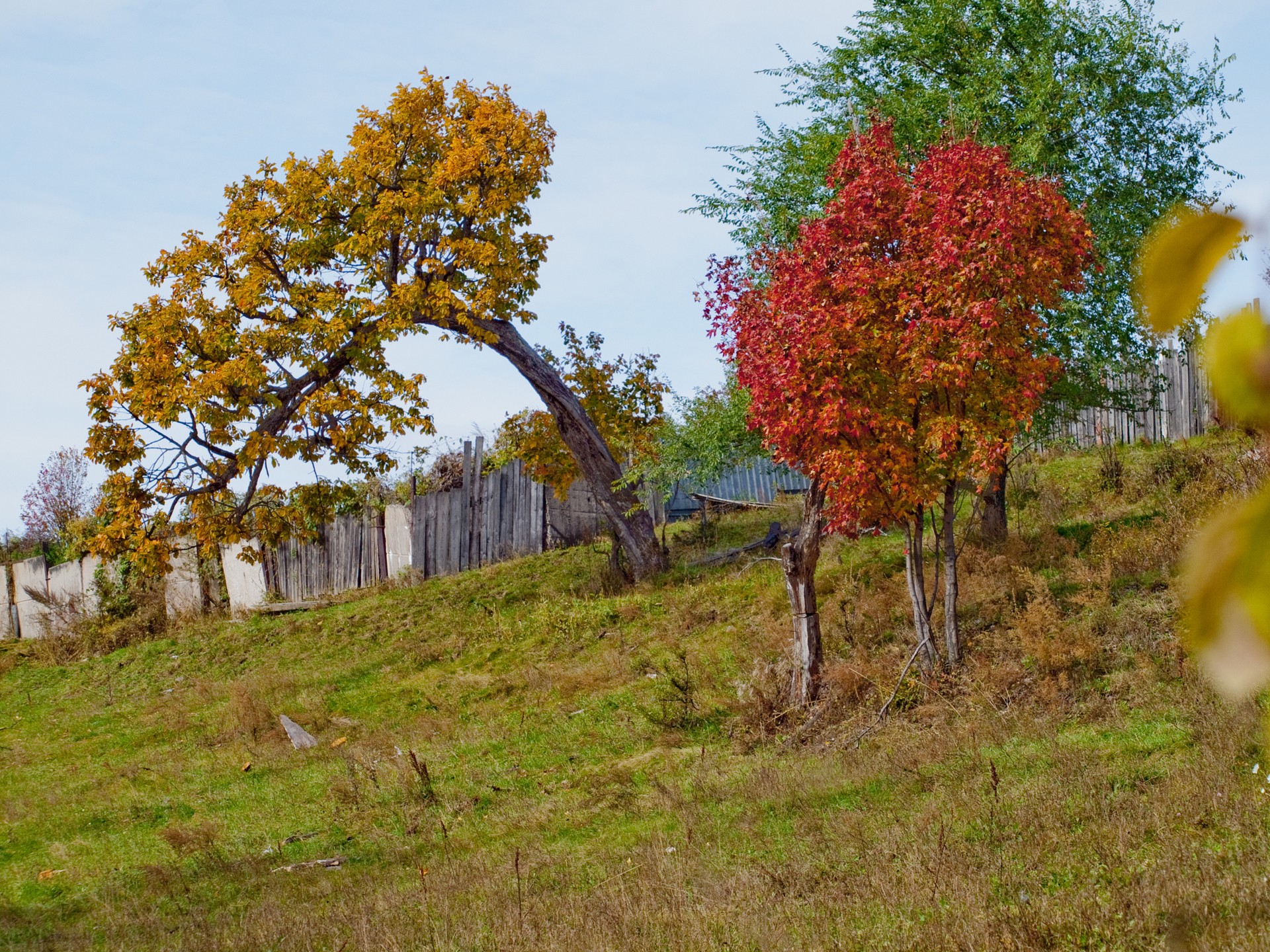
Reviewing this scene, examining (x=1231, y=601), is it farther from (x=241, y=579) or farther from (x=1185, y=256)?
(x=241, y=579)

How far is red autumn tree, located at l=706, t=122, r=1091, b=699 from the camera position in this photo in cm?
938

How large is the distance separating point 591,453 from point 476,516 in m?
3.90

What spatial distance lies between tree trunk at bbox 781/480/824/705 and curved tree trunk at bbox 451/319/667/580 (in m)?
6.25

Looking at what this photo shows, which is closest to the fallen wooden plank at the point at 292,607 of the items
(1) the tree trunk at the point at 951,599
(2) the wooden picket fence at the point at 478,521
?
(2) the wooden picket fence at the point at 478,521

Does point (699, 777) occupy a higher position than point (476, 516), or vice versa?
point (476, 516)

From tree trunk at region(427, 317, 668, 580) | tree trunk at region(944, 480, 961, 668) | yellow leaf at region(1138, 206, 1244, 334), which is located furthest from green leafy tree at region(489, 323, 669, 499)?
yellow leaf at region(1138, 206, 1244, 334)

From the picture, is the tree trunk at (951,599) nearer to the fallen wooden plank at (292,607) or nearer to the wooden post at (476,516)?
the wooden post at (476,516)

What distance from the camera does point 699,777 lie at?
8672 mm

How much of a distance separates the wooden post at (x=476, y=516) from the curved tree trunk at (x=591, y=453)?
10.8 feet

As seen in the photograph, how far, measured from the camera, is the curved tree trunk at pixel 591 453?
1748cm

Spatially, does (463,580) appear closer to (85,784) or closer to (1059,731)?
(85,784)

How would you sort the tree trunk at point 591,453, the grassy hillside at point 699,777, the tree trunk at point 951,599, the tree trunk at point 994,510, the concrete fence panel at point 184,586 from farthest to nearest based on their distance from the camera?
the concrete fence panel at point 184,586 → the tree trunk at point 591,453 → the tree trunk at point 994,510 → the tree trunk at point 951,599 → the grassy hillside at point 699,777

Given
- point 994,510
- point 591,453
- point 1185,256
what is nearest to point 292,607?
point 591,453

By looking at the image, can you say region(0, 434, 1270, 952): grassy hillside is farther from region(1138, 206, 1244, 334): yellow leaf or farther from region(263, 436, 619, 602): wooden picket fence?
region(1138, 206, 1244, 334): yellow leaf
